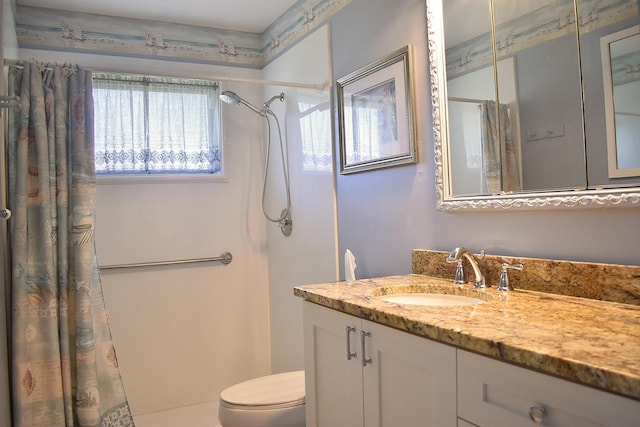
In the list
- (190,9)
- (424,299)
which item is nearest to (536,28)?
(424,299)

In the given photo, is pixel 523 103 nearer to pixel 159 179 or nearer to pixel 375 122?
pixel 375 122

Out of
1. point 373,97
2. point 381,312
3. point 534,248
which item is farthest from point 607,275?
point 373,97

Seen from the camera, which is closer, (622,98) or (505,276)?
(622,98)

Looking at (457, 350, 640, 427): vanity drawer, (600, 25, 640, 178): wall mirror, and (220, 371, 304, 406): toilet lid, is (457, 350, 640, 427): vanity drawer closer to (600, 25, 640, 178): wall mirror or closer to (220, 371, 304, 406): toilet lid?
(600, 25, 640, 178): wall mirror

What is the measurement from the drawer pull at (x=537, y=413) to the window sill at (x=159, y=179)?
2.52 m

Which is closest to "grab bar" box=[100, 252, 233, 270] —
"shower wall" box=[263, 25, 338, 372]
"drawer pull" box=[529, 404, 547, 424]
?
"shower wall" box=[263, 25, 338, 372]

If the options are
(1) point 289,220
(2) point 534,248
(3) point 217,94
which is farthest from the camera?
(3) point 217,94

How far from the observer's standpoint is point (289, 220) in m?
2.93

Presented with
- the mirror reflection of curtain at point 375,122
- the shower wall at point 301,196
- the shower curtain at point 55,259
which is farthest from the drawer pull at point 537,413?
the shower curtain at point 55,259

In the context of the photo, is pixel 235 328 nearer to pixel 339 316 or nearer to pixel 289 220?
pixel 289 220

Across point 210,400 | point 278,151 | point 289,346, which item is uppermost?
point 278,151

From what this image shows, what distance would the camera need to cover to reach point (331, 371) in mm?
1531

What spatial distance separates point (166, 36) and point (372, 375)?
2526 mm

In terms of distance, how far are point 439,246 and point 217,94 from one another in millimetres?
1945
